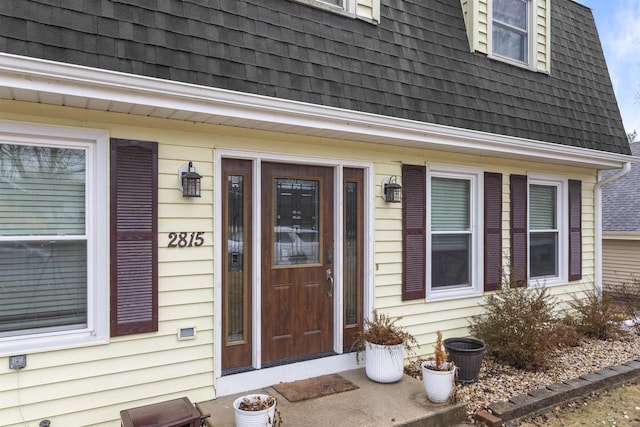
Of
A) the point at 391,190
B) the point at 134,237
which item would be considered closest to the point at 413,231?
the point at 391,190

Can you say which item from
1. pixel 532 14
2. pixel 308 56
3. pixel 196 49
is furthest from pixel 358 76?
pixel 532 14

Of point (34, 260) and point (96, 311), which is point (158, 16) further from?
point (96, 311)

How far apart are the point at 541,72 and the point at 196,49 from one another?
4.92m

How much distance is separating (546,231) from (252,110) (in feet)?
16.2

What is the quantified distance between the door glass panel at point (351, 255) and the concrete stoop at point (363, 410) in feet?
2.69

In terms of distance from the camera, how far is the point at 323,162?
4.34 metres

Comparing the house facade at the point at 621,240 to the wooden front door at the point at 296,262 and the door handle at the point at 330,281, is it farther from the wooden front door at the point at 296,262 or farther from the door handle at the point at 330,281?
the wooden front door at the point at 296,262

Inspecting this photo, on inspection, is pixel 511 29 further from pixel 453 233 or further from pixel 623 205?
pixel 623 205

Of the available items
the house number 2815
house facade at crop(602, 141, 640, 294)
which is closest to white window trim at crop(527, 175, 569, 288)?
house facade at crop(602, 141, 640, 294)

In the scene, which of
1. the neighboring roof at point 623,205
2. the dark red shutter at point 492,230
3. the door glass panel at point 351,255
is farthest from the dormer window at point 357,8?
the neighboring roof at point 623,205

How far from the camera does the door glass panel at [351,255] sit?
15.0 feet

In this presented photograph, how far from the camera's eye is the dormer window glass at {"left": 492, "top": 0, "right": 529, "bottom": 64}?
5.91 m

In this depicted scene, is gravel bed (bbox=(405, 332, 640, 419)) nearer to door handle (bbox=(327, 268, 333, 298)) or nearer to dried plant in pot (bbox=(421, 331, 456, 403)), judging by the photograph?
dried plant in pot (bbox=(421, 331, 456, 403))

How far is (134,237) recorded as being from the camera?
340 cm
